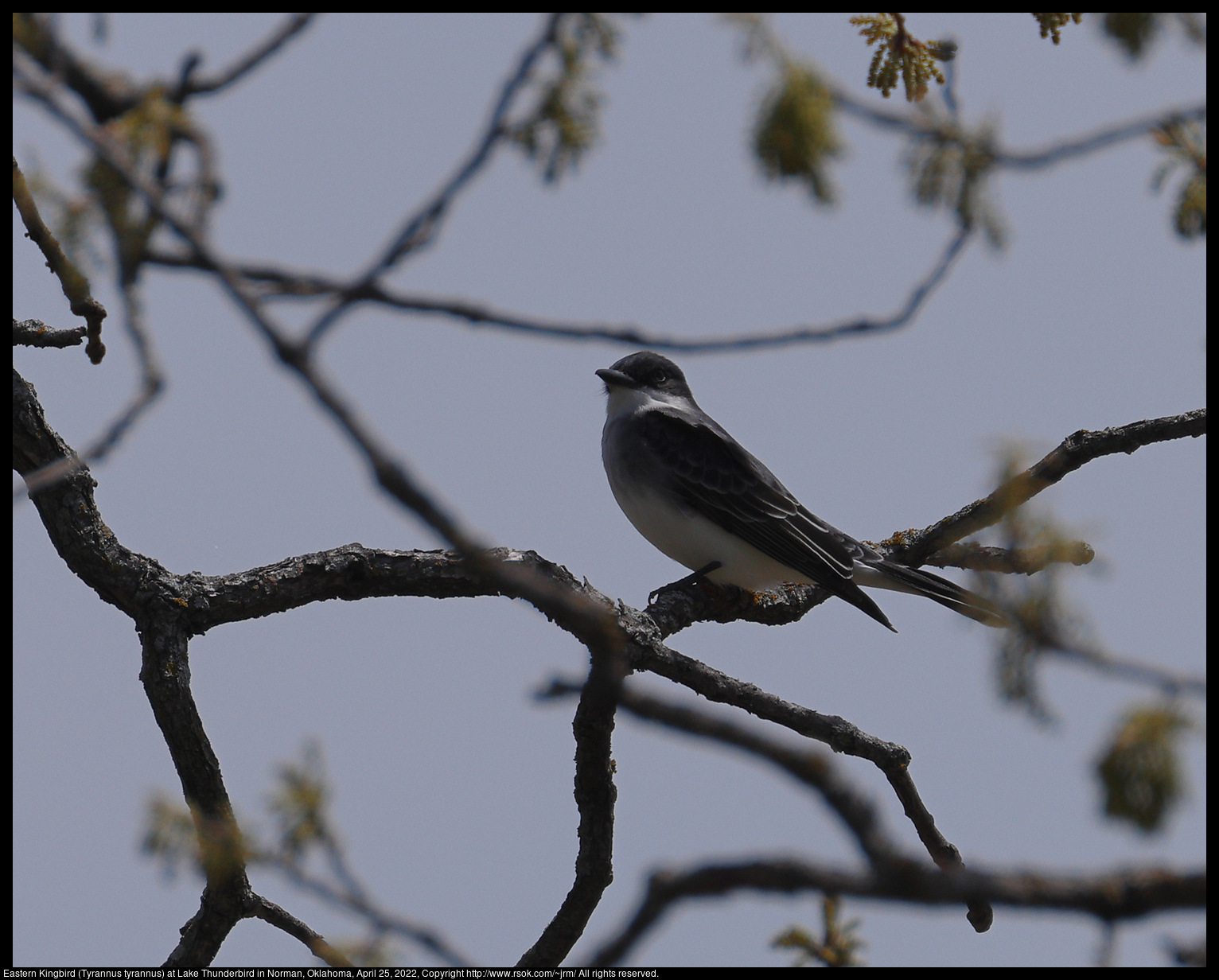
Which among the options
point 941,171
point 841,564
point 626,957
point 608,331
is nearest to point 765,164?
point 941,171

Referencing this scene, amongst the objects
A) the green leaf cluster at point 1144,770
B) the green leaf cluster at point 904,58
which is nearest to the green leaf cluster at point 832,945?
the green leaf cluster at point 1144,770

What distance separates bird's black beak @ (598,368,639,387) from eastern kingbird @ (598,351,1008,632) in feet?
0.03

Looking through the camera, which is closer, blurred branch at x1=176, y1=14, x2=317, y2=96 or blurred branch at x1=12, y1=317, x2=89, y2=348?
blurred branch at x1=176, y1=14, x2=317, y2=96

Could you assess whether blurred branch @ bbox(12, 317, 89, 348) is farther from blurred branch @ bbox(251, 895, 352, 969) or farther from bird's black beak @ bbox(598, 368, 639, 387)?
bird's black beak @ bbox(598, 368, 639, 387)

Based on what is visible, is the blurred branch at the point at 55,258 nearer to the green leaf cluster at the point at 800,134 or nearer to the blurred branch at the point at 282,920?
the green leaf cluster at the point at 800,134

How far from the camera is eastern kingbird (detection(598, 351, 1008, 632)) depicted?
26.0ft

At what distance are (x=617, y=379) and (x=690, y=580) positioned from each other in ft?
7.80

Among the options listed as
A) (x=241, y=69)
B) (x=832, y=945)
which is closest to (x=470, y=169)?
(x=241, y=69)

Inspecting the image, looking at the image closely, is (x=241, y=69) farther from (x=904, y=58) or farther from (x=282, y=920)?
(x=282, y=920)

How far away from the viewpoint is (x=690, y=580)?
7988mm

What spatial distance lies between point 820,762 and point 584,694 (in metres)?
0.39

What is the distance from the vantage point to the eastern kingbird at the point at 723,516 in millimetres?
7930

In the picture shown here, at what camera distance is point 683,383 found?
10.4m

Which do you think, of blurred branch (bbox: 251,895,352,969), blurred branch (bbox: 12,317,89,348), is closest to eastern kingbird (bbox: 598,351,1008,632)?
blurred branch (bbox: 251,895,352,969)
